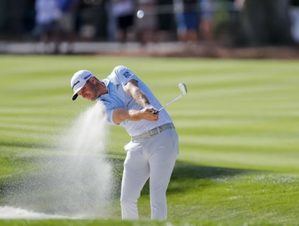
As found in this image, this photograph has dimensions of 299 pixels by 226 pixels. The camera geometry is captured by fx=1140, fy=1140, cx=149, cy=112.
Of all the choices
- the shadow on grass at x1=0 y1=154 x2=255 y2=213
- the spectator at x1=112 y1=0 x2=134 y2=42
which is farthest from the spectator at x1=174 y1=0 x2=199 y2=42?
the shadow on grass at x1=0 y1=154 x2=255 y2=213

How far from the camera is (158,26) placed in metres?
42.0

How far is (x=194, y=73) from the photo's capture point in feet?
95.1

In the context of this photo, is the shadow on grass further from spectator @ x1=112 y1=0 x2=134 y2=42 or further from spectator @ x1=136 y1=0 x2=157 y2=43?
spectator @ x1=136 y1=0 x2=157 y2=43

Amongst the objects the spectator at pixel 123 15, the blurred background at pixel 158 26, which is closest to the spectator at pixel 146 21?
the blurred background at pixel 158 26

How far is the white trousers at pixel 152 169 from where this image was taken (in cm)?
1097

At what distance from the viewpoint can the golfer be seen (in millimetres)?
10953

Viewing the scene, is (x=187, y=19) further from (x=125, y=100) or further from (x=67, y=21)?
(x=125, y=100)

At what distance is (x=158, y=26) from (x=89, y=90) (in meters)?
31.2

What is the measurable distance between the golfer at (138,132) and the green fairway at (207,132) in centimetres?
48

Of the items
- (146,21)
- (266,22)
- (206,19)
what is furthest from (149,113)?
(146,21)

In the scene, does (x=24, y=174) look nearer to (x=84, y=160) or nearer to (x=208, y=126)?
(x=84, y=160)

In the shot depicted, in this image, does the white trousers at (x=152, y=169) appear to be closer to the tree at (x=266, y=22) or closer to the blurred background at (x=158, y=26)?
the blurred background at (x=158, y=26)

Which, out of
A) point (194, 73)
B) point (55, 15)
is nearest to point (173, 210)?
point (194, 73)

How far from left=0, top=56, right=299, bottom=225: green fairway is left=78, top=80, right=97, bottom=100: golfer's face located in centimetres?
147
